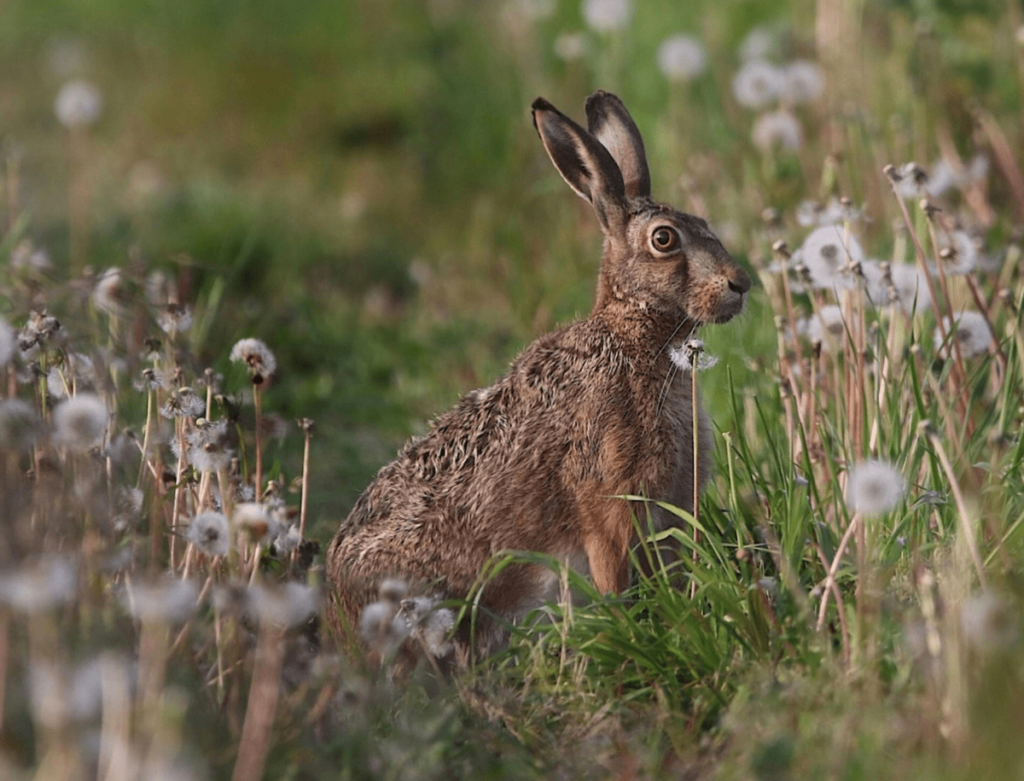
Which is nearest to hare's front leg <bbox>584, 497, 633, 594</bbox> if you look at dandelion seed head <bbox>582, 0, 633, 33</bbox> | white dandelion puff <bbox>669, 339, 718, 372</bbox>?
white dandelion puff <bbox>669, 339, 718, 372</bbox>

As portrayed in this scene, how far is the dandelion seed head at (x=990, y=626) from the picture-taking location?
270cm

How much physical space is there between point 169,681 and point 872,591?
166 cm

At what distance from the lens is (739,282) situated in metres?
4.32

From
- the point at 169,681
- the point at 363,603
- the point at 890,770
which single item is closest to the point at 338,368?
the point at 363,603

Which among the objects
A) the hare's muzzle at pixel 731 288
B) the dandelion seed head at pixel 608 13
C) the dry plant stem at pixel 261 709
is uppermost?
the dandelion seed head at pixel 608 13

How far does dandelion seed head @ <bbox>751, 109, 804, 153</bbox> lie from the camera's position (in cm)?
698

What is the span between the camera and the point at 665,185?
25.3 ft

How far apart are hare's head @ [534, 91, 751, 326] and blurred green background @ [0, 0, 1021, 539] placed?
547 mm

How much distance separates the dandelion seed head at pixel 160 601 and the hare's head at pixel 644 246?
174 centimetres

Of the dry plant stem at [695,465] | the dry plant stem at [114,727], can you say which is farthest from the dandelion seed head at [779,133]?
the dry plant stem at [114,727]

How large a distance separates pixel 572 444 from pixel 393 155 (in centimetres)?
642

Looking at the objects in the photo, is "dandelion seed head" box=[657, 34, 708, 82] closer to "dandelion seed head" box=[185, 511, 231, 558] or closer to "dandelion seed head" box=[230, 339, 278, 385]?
"dandelion seed head" box=[230, 339, 278, 385]

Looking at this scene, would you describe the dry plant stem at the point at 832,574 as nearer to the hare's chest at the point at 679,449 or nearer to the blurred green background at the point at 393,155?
the hare's chest at the point at 679,449

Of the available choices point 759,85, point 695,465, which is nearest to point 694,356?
point 695,465
